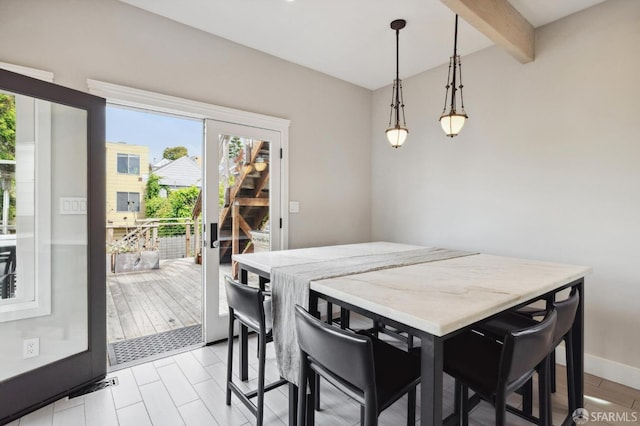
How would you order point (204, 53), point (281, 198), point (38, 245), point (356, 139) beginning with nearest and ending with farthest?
point (38, 245)
point (204, 53)
point (281, 198)
point (356, 139)

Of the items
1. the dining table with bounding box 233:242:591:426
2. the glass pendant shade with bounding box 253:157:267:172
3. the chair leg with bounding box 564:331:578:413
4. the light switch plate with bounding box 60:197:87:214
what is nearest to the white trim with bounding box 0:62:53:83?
the light switch plate with bounding box 60:197:87:214

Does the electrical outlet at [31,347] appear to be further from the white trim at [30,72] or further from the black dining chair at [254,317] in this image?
the white trim at [30,72]

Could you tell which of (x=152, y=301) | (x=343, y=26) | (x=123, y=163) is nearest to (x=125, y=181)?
(x=123, y=163)

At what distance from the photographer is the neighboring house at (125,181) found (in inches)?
271

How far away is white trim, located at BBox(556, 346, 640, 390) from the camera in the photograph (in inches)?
90.3

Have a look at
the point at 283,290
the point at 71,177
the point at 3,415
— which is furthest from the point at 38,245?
the point at 283,290

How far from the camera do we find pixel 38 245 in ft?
7.04

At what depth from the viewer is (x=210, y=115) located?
9.45 feet

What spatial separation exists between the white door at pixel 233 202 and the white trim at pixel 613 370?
112 inches

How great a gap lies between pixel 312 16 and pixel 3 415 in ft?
11.3

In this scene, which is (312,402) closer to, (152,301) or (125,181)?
(152,301)

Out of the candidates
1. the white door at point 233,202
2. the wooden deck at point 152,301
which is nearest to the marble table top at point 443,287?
the white door at point 233,202

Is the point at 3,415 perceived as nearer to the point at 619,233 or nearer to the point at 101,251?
the point at 101,251

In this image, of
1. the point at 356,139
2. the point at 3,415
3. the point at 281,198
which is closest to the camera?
the point at 3,415
